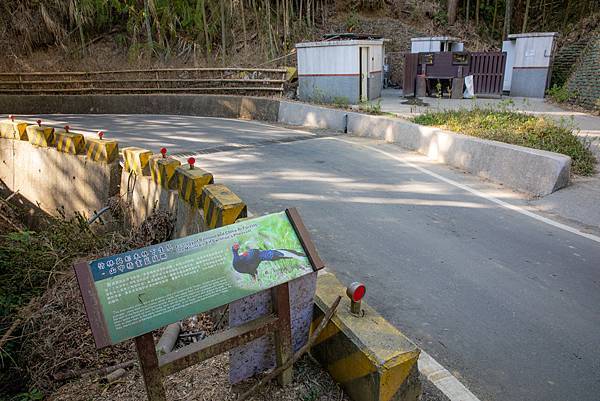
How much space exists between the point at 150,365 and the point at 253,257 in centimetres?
80

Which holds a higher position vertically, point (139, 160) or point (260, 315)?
point (139, 160)

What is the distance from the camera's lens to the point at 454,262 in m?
5.02

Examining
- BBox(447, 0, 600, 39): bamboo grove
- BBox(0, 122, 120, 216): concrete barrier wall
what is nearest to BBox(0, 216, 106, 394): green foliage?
BBox(0, 122, 120, 216): concrete barrier wall

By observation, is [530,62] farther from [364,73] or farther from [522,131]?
[522,131]


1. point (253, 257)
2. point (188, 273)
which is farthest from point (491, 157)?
point (188, 273)

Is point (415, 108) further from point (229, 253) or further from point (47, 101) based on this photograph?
point (47, 101)

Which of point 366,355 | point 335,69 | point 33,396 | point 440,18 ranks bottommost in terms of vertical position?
point 33,396

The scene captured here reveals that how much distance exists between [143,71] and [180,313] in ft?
61.1

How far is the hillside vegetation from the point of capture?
75.2ft

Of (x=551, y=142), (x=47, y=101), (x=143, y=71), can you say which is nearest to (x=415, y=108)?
(x=551, y=142)

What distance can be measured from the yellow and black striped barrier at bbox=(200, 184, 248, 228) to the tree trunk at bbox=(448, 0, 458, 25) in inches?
1046

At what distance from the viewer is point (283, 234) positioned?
2840 mm

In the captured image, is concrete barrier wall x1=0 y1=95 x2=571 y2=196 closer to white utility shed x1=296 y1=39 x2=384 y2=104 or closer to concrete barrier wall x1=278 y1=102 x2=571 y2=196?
concrete barrier wall x1=278 y1=102 x2=571 y2=196

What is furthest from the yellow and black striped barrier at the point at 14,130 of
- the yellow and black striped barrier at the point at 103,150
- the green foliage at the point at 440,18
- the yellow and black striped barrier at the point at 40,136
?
the green foliage at the point at 440,18
